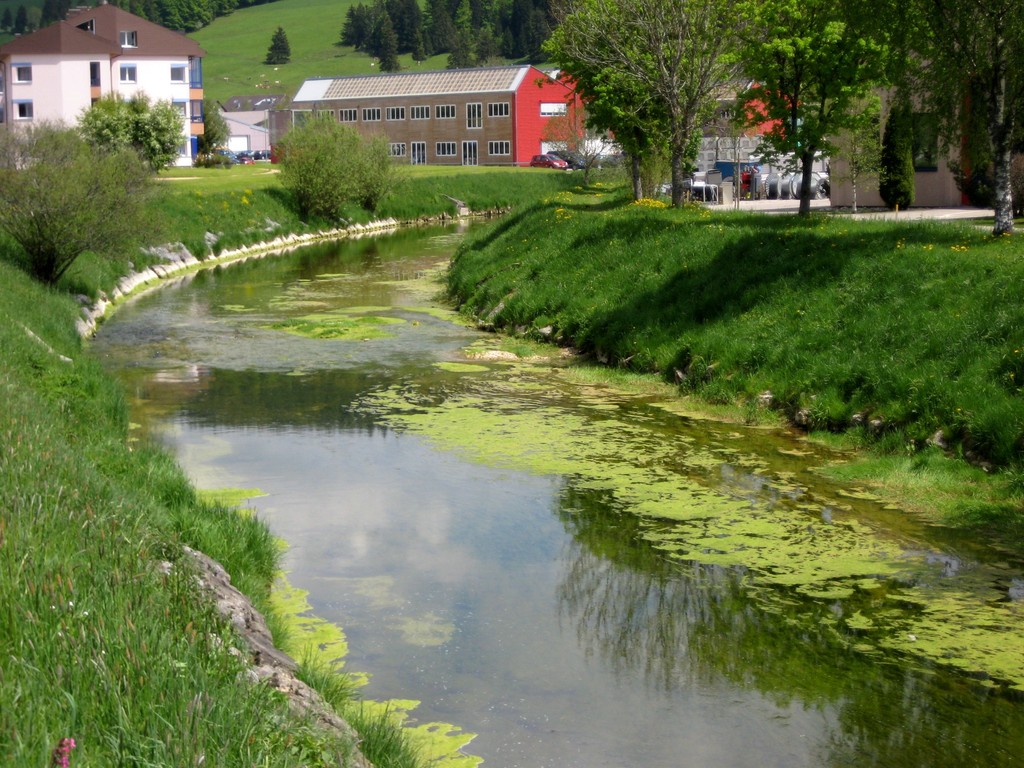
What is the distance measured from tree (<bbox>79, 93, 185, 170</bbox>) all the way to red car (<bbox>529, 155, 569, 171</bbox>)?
3400cm

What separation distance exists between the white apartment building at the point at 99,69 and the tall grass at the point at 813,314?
6839cm

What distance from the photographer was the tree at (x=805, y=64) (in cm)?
2936

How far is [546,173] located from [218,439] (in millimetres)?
70275

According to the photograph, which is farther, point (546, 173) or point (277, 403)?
point (546, 173)

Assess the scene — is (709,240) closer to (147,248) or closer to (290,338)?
(290,338)

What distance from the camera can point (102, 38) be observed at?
9356 cm

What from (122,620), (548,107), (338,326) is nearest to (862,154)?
(338,326)

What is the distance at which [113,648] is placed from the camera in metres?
5.93

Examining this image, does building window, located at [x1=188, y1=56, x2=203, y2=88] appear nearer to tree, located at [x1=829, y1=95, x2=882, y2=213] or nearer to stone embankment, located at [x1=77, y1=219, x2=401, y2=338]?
stone embankment, located at [x1=77, y1=219, x2=401, y2=338]

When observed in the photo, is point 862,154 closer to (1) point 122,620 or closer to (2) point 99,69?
(1) point 122,620

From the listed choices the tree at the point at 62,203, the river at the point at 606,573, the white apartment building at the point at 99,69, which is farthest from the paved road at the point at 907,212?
the white apartment building at the point at 99,69

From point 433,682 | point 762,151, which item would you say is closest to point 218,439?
point 433,682

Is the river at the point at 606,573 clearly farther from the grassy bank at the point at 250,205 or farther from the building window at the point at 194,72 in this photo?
the building window at the point at 194,72

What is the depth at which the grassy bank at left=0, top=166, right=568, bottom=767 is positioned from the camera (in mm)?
5316
